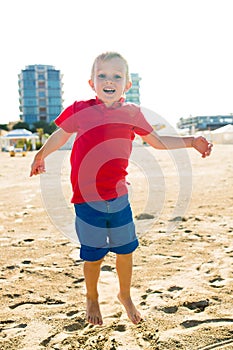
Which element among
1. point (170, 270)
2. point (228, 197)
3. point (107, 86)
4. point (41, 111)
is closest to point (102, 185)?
point (107, 86)

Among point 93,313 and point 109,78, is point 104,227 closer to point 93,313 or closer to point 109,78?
point 93,313

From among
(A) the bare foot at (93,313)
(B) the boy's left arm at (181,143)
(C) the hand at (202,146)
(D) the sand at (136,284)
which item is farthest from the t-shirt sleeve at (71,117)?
(D) the sand at (136,284)

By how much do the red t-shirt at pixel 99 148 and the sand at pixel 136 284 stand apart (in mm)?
1132

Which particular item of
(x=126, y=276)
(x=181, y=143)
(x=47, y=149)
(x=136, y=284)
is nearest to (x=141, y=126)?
(x=181, y=143)

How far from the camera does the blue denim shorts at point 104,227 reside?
2.75 metres

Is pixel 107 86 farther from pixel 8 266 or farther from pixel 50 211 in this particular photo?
pixel 50 211

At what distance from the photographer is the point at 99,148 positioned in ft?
8.94

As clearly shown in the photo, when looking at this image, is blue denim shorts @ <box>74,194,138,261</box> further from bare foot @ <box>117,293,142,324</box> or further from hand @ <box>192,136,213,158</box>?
hand @ <box>192,136,213,158</box>

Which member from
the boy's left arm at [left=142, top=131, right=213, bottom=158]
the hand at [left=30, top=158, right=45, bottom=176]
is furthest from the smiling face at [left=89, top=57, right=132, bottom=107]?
the hand at [left=30, top=158, right=45, bottom=176]

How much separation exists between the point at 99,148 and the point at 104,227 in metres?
0.52

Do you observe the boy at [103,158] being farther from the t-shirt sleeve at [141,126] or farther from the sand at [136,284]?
the sand at [136,284]

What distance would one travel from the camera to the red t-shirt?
8.95 feet

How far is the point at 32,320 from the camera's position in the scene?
3.39 m

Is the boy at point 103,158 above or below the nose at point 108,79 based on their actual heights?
below
